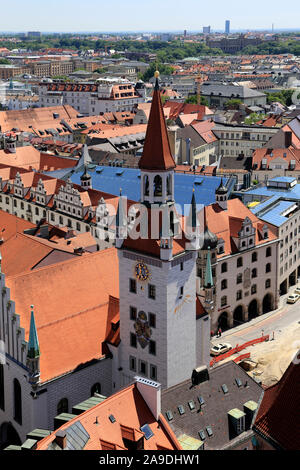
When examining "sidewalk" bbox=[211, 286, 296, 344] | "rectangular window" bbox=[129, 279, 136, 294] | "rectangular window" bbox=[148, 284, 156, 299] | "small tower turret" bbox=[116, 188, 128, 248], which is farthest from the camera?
"sidewalk" bbox=[211, 286, 296, 344]

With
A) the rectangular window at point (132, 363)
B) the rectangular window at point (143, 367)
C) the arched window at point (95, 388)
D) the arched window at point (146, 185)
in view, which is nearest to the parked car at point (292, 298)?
the rectangular window at point (132, 363)

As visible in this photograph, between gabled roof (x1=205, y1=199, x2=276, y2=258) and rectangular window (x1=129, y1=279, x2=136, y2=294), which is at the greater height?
rectangular window (x1=129, y1=279, x2=136, y2=294)

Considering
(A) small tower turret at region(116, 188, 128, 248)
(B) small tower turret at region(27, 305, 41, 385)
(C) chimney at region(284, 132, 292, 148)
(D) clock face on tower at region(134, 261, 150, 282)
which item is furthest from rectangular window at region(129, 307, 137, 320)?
(C) chimney at region(284, 132, 292, 148)

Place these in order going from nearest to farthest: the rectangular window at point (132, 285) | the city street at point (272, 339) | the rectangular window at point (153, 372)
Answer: the rectangular window at point (132, 285) < the rectangular window at point (153, 372) < the city street at point (272, 339)

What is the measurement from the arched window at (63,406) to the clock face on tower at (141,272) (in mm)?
12416

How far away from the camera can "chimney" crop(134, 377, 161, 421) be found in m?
48.0

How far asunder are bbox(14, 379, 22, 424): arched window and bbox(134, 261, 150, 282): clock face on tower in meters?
14.1

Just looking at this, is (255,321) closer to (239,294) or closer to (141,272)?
(239,294)

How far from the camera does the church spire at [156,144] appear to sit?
55969 mm

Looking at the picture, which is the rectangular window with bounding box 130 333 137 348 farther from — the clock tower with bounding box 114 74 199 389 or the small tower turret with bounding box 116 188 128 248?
the small tower turret with bounding box 116 188 128 248

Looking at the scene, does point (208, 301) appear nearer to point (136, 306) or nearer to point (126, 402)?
point (136, 306)

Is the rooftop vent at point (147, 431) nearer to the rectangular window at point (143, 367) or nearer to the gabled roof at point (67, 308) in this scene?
the rectangular window at point (143, 367)

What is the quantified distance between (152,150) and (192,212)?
21.1ft

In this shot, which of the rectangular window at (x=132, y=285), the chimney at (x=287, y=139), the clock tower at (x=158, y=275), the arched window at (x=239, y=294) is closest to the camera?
the clock tower at (x=158, y=275)
